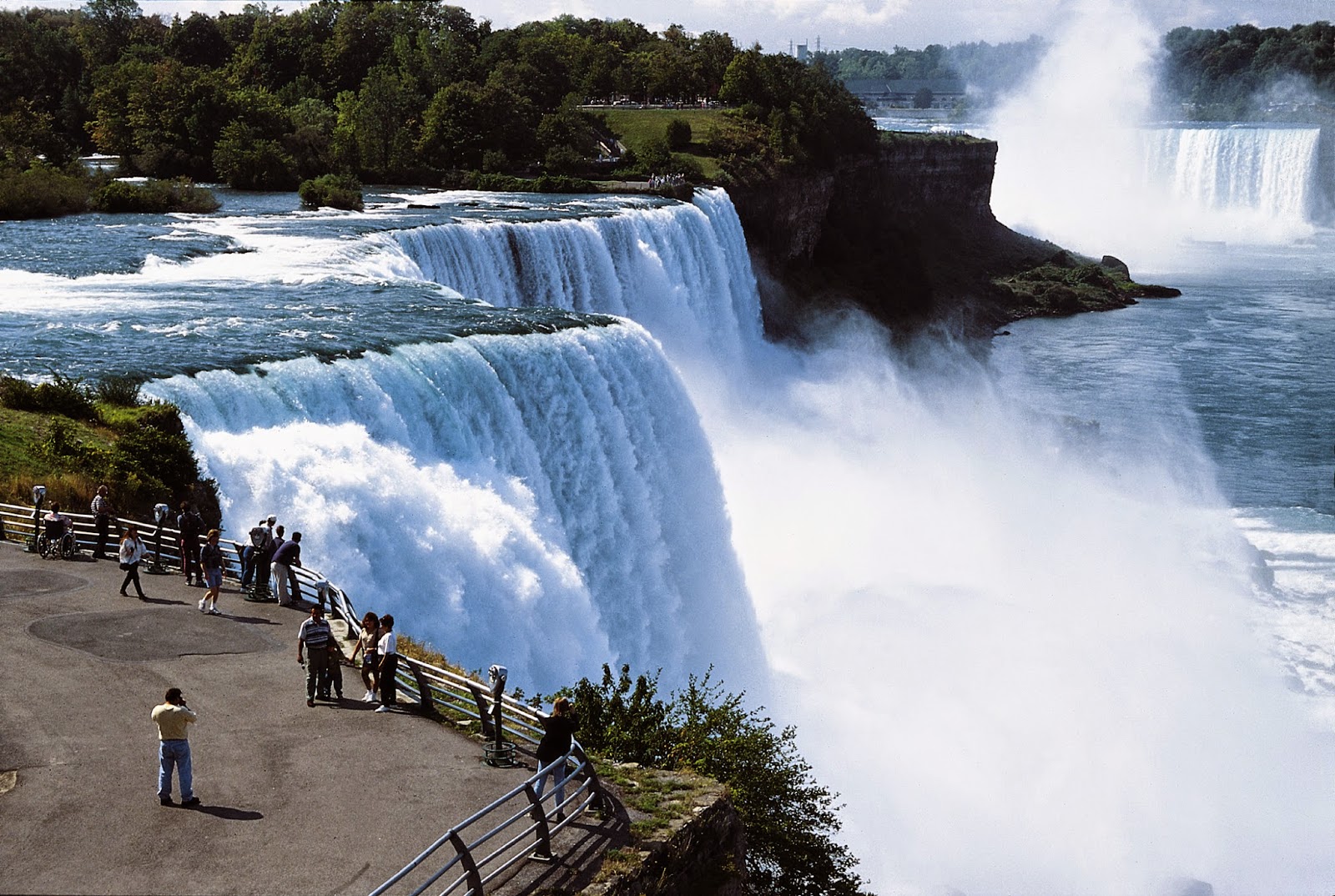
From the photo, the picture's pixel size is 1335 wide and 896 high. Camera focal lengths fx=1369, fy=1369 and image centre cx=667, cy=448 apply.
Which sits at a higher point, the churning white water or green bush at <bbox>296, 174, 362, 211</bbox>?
green bush at <bbox>296, 174, 362, 211</bbox>

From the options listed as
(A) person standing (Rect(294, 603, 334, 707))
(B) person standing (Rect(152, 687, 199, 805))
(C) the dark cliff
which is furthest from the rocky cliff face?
(B) person standing (Rect(152, 687, 199, 805))

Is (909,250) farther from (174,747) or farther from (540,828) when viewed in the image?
(174,747)

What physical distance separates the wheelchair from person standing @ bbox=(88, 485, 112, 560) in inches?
15.3

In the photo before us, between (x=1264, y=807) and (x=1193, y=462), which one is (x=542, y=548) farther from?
(x=1193, y=462)

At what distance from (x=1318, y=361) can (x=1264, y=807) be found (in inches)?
1532

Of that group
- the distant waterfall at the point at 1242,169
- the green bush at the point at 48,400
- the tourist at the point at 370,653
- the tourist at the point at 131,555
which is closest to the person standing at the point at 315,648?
the tourist at the point at 370,653

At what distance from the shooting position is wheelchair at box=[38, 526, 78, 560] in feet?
62.1

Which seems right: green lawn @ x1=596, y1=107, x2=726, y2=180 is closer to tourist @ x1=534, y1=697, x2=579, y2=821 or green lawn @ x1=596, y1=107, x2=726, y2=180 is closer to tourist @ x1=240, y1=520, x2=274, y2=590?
tourist @ x1=240, y1=520, x2=274, y2=590

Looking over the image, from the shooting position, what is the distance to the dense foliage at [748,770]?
16.5 m

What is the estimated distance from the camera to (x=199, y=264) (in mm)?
39000

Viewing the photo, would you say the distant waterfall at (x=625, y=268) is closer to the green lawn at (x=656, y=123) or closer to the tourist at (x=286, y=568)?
the green lawn at (x=656, y=123)

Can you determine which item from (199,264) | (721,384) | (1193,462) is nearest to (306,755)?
(199,264)

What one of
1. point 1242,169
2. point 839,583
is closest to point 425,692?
point 839,583

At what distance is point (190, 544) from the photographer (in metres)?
18.5
